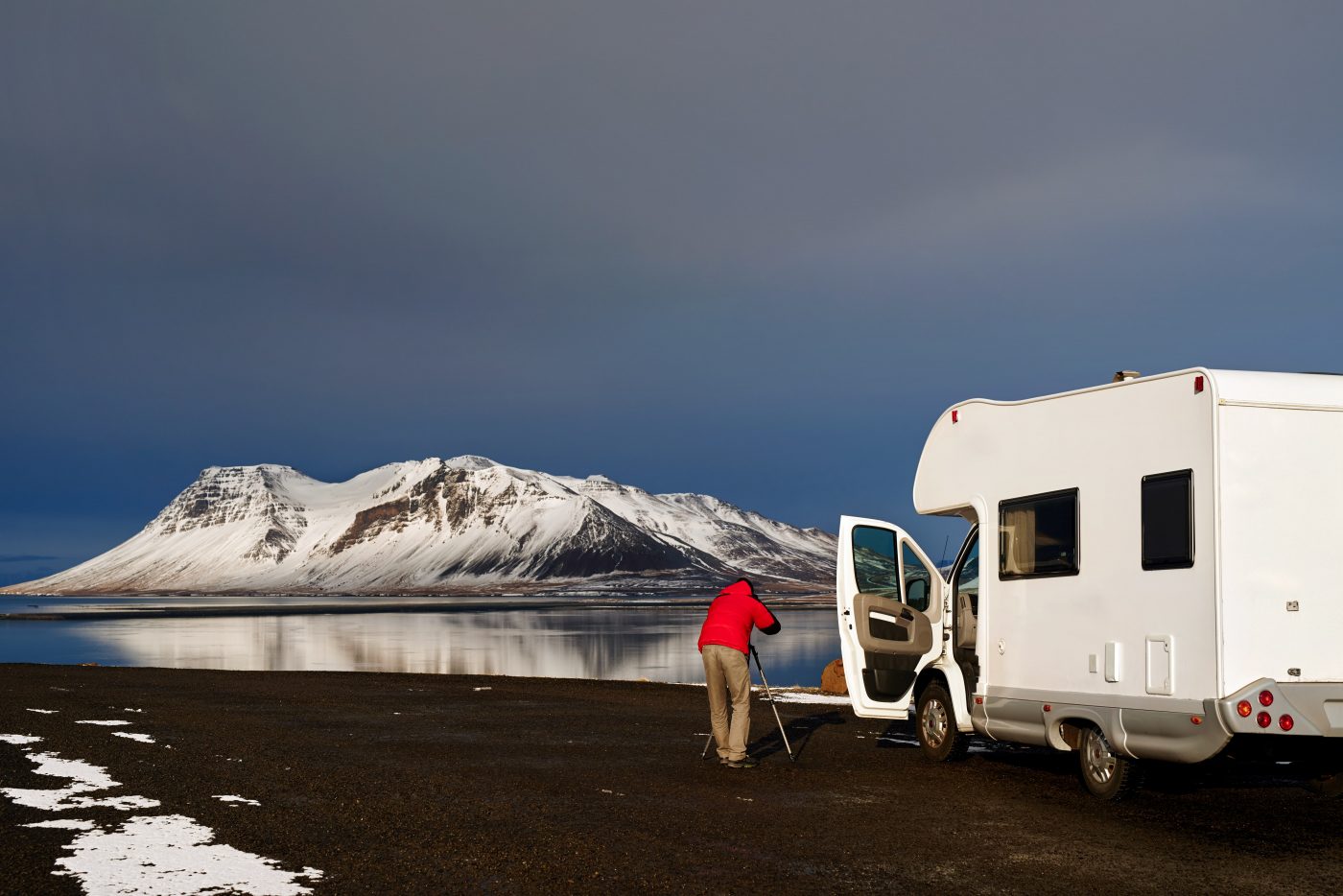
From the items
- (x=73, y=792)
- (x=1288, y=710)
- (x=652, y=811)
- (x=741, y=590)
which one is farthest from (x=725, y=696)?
(x=73, y=792)

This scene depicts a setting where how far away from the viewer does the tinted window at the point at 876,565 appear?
13883 millimetres

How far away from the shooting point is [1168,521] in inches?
398

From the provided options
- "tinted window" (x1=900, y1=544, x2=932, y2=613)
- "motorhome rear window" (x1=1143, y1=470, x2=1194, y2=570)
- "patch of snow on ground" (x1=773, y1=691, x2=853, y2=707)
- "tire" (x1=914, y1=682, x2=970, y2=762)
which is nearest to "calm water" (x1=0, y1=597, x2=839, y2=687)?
"patch of snow on ground" (x1=773, y1=691, x2=853, y2=707)

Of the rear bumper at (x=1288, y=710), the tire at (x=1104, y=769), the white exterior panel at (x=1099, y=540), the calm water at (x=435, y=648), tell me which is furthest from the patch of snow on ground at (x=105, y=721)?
the calm water at (x=435, y=648)

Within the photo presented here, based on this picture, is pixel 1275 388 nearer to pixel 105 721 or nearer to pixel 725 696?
pixel 725 696

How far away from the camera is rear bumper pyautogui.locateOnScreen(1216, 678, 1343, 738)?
Answer: 927 cm

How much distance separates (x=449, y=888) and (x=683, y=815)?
2943mm

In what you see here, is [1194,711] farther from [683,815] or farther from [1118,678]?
[683,815]

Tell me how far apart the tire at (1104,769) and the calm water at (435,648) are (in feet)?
87.4

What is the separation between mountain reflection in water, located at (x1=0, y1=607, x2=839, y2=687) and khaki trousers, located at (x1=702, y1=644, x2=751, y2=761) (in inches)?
909

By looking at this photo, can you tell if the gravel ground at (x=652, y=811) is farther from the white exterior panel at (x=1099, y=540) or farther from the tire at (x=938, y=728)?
the white exterior panel at (x=1099, y=540)

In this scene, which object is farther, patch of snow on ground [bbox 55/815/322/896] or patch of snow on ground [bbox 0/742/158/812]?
patch of snow on ground [bbox 0/742/158/812]

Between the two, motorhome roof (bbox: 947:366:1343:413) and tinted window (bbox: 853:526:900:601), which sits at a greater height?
motorhome roof (bbox: 947:366:1343:413)

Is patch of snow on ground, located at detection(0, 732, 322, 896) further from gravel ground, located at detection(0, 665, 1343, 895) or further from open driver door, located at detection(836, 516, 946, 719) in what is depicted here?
open driver door, located at detection(836, 516, 946, 719)
